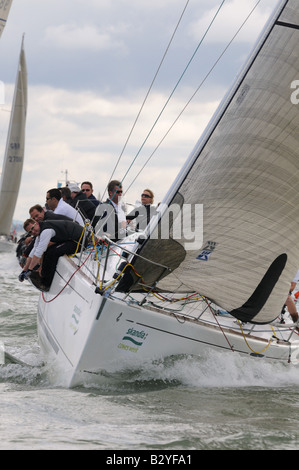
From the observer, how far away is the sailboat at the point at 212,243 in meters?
5.64

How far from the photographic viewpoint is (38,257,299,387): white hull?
551 centimetres

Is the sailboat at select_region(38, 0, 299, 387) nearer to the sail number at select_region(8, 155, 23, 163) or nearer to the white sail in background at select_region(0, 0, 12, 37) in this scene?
the white sail in background at select_region(0, 0, 12, 37)

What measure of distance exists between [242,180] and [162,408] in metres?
2.01

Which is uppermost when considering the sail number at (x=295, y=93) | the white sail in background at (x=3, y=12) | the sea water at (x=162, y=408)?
the white sail in background at (x=3, y=12)

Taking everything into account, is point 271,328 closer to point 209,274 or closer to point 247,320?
point 247,320

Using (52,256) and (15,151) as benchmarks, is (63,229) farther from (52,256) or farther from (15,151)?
(15,151)

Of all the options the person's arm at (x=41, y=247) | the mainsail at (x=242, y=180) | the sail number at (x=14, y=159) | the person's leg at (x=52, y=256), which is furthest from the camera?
the sail number at (x=14, y=159)

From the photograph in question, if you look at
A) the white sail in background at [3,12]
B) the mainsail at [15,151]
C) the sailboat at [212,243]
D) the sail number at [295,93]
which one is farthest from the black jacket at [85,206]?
the mainsail at [15,151]

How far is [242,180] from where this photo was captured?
19.6 feet

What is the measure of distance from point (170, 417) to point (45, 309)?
2962mm

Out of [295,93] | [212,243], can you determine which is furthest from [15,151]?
[295,93]

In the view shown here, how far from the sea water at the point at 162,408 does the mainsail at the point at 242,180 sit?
68cm

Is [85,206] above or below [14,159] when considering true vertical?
below

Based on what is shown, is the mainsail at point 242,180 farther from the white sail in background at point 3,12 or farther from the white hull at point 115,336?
the white sail in background at point 3,12
